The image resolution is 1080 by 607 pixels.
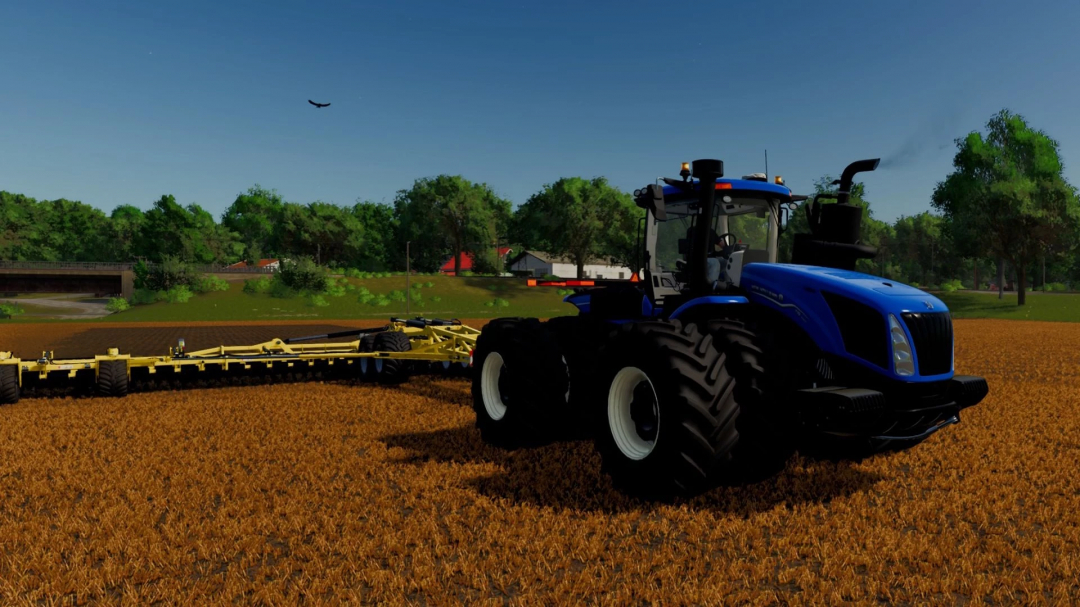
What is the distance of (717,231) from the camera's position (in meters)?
5.92

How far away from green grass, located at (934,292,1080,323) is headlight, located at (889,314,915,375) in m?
42.4

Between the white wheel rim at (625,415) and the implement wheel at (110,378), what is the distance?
26.4 feet

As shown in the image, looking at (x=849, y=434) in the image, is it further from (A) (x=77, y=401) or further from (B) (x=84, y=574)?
(A) (x=77, y=401)

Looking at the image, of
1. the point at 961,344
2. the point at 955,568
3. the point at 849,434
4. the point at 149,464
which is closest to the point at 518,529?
the point at 849,434

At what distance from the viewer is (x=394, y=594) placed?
357 centimetres

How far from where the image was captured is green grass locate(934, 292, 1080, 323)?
40.1 m

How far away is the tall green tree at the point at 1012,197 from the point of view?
42.9 m

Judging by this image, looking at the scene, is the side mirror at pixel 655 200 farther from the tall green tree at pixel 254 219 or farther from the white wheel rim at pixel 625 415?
the tall green tree at pixel 254 219

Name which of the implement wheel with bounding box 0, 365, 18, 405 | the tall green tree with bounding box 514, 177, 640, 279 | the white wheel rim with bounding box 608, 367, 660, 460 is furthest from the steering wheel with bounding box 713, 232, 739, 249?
the tall green tree with bounding box 514, 177, 640, 279

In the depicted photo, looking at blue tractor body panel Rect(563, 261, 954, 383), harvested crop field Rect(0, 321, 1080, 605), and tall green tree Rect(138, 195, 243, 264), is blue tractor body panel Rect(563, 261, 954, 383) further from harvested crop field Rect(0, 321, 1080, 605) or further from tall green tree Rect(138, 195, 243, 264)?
tall green tree Rect(138, 195, 243, 264)

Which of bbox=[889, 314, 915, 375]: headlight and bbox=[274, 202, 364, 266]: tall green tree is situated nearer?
bbox=[889, 314, 915, 375]: headlight

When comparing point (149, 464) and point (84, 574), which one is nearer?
point (84, 574)

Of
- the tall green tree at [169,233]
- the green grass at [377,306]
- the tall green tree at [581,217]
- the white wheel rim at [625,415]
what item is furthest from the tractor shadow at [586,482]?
the tall green tree at [169,233]

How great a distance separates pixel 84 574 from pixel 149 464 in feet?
8.26
